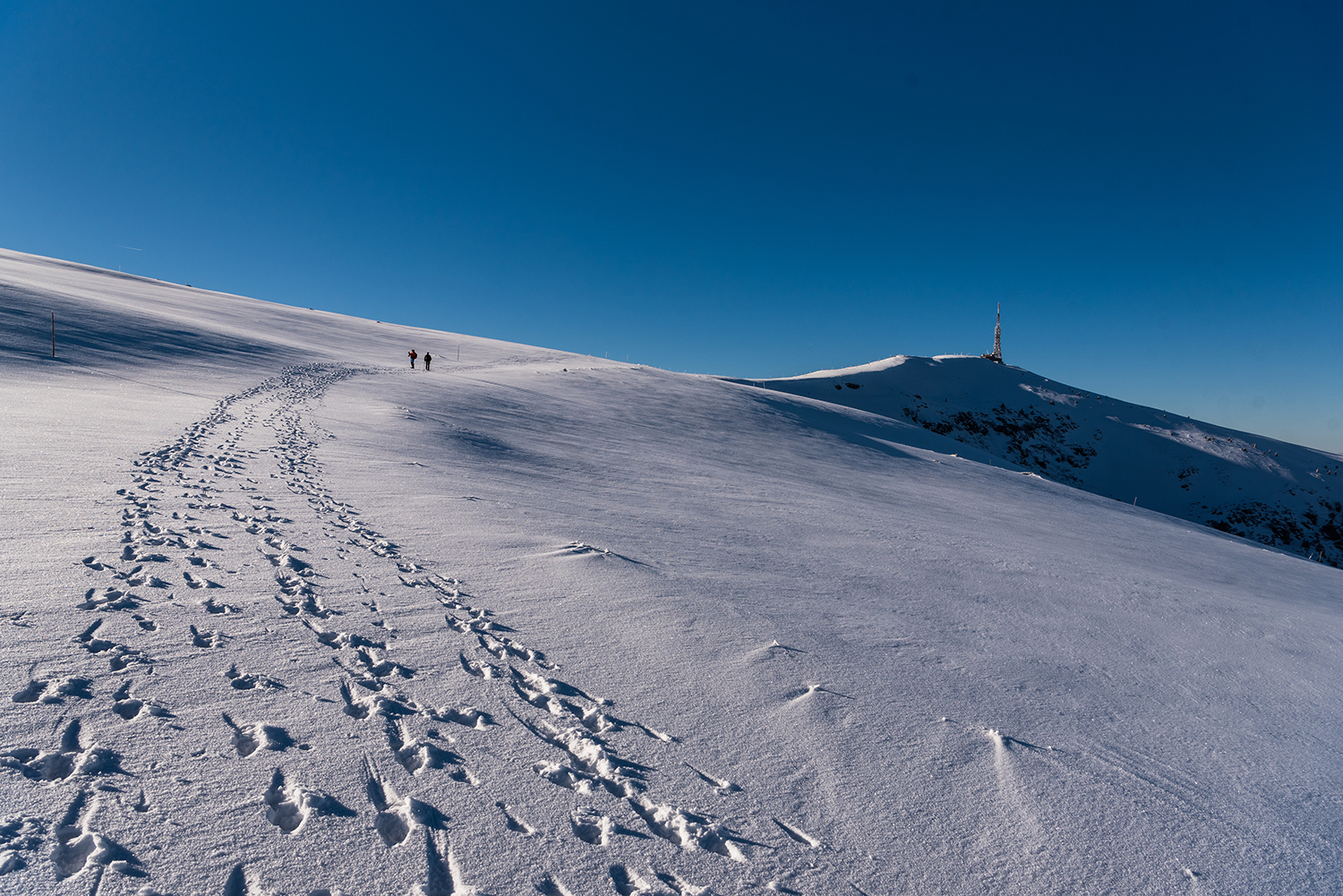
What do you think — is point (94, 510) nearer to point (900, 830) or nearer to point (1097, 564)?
point (900, 830)

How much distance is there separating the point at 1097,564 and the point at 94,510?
40.3ft

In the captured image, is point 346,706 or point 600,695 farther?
point 600,695

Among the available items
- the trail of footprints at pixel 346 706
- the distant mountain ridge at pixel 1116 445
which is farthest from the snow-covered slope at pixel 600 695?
the distant mountain ridge at pixel 1116 445

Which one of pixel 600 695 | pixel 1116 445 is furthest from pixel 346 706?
pixel 1116 445

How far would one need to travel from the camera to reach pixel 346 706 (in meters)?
3.35

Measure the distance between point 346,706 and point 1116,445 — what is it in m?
45.2

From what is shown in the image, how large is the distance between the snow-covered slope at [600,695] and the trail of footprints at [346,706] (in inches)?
0.8

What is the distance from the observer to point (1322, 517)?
2917 centimetres

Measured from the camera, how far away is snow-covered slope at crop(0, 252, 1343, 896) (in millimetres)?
2570

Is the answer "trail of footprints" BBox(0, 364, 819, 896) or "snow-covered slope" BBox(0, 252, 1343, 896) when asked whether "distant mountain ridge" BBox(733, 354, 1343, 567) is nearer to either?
"snow-covered slope" BBox(0, 252, 1343, 896)

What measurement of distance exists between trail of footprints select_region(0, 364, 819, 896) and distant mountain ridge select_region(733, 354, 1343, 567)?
3433cm

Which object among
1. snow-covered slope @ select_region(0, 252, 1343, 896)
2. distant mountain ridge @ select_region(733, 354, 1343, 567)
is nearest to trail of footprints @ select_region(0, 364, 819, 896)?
snow-covered slope @ select_region(0, 252, 1343, 896)

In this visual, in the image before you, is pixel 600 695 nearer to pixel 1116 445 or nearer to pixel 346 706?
pixel 346 706

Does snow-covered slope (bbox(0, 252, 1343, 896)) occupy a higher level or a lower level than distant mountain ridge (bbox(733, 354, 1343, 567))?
lower
